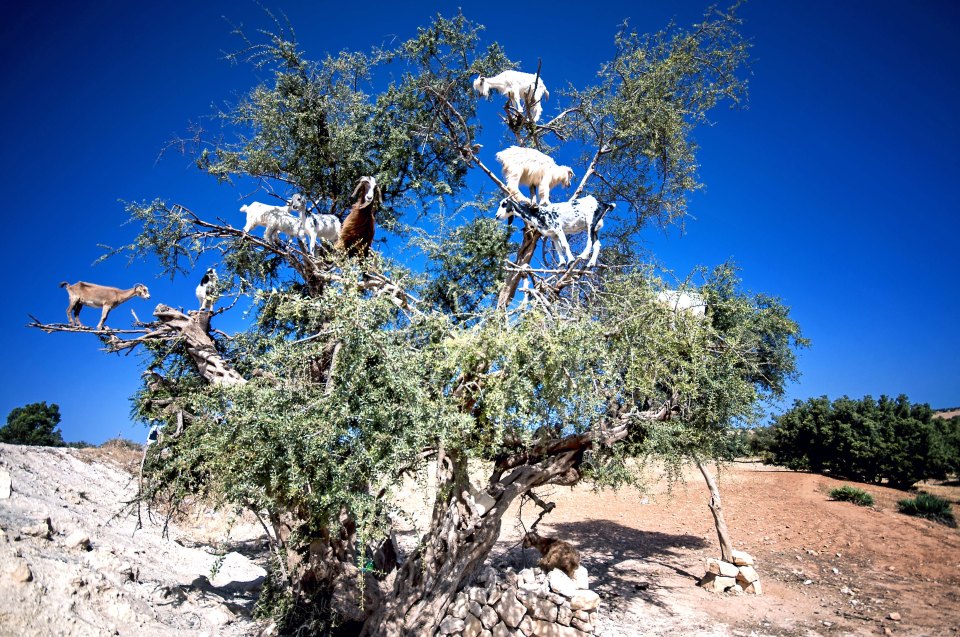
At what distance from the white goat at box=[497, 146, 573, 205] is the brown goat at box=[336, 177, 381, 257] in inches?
86.3

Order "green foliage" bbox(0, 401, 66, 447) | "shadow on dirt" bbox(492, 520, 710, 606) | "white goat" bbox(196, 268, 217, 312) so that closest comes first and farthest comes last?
"white goat" bbox(196, 268, 217, 312) < "shadow on dirt" bbox(492, 520, 710, 606) < "green foliage" bbox(0, 401, 66, 447)

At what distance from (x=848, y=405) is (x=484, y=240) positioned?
84.3ft

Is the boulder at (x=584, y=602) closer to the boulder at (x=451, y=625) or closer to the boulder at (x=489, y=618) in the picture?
the boulder at (x=489, y=618)

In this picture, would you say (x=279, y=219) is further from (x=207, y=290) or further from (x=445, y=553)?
(x=445, y=553)

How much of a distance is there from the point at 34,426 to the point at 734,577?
42.2m

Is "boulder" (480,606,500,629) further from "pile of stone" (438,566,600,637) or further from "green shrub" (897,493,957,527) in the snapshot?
"green shrub" (897,493,957,527)

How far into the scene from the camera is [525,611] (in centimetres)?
793

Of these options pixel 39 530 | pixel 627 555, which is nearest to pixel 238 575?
pixel 39 530

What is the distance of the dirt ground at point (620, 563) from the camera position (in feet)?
23.2

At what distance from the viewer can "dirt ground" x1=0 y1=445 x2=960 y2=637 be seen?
707 cm

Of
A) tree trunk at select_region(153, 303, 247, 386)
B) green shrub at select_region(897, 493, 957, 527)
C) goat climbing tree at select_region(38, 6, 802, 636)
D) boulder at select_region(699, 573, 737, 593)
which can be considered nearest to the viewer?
goat climbing tree at select_region(38, 6, 802, 636)

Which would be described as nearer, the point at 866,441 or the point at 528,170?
the point at 528,170

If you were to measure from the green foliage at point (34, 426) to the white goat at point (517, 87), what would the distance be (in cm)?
3643

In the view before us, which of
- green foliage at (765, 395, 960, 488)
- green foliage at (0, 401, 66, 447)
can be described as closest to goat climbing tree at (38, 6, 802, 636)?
green foliage at (765, 395, 960, 488)
